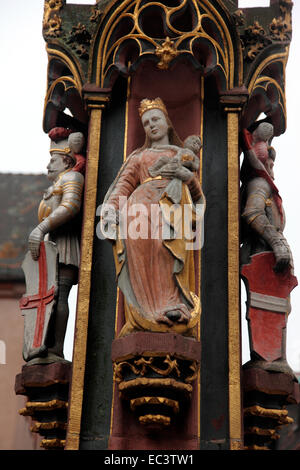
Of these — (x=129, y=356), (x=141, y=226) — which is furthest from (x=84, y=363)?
(x=141, y=226)

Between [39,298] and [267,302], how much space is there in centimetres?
183

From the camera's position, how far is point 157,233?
27.3 feet

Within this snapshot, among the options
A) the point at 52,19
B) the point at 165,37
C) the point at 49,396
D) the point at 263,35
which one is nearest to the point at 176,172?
the point at 165,37

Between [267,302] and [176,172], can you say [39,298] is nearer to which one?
[176,172]

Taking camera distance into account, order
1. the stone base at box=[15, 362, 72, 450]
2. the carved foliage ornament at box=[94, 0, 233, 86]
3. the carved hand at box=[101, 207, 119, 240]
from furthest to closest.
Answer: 1. the carved foliage ornament at box=[94, 0, 233, 86]
2. the stone base at box=[15, 362, 72, 450]
3. the carved hand at box=[101, 207, 119, 240]

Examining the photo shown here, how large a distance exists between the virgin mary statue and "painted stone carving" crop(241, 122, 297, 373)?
23.8 inches

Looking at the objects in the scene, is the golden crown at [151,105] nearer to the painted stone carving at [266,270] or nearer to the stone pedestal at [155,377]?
the painted stone carving at [266,270]

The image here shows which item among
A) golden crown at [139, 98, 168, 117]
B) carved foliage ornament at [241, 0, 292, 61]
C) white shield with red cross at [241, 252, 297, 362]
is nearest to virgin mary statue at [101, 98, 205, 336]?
golden crown at [139, 98, 168, 117]

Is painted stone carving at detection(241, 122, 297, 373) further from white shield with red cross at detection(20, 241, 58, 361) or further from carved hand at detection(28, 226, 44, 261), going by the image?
carved hand at detection(28, 226, 44, 261)

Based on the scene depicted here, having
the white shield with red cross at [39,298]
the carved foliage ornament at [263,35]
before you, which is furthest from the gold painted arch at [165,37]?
the white shield with red cross at [39,298]

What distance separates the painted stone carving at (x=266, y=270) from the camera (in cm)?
874

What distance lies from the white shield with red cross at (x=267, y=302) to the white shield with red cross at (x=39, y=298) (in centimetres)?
154

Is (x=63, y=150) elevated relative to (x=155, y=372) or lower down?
elevated

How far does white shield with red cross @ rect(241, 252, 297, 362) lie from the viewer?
28.7 feet
